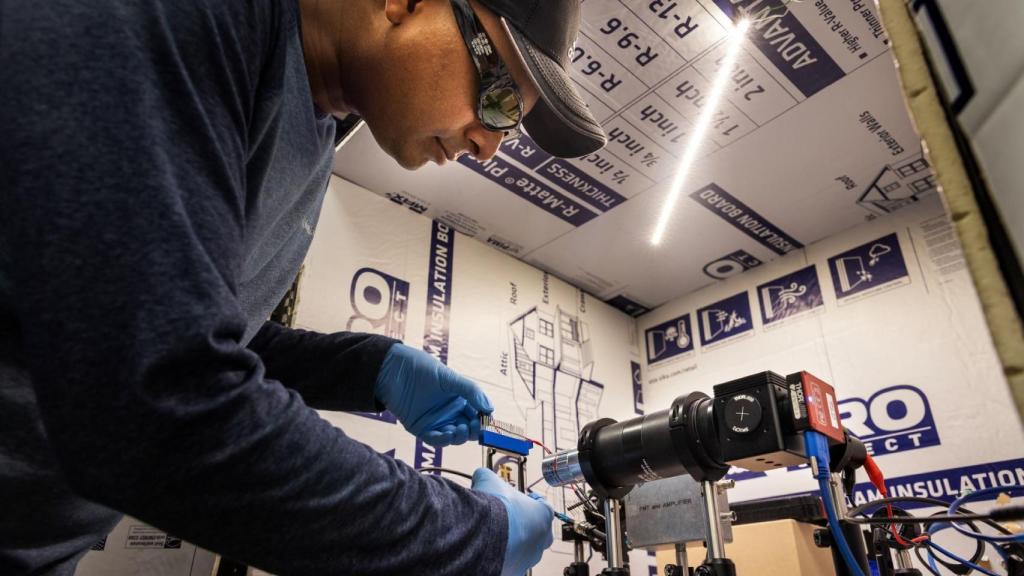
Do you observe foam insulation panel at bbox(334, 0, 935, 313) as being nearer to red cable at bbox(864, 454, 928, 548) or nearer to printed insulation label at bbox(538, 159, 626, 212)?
printed insulation label at bbox(538, 159, 626, 212)

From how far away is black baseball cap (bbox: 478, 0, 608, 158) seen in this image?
755 mm

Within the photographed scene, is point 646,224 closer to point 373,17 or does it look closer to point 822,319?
point 822,319

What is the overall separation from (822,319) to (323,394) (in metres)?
2.18

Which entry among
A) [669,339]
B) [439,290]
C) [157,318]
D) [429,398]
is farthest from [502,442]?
[669,339]

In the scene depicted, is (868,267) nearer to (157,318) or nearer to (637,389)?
(637,389)

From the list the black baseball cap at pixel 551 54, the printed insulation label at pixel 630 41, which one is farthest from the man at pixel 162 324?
the printed insulation label at pixel 630 41

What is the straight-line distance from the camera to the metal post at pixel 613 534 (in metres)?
1.07

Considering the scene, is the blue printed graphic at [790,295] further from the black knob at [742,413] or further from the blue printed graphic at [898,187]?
the black knob at [742,413]

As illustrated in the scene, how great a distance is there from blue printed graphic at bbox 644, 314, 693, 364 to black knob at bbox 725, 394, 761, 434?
2.00 metres

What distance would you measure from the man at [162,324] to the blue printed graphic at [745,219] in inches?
79.4

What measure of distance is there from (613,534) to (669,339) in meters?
1.98

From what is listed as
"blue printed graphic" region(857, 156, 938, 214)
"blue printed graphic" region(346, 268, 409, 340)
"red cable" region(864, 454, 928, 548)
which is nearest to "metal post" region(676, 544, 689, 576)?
"red cable" region(864, 454, 928, 548)

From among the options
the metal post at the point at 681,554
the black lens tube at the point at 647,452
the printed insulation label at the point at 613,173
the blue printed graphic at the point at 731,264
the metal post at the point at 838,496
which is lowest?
the metal post at the point at 681,554

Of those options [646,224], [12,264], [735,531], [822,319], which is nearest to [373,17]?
[12,264]
